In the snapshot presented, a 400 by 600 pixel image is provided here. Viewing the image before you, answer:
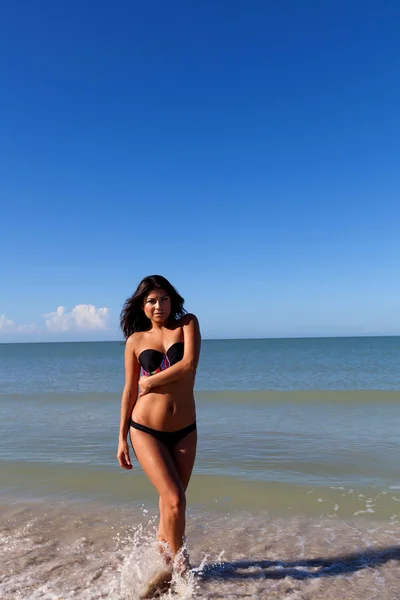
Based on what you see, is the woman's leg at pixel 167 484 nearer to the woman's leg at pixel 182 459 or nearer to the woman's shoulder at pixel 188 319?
the woman's leg at pixel 182 459

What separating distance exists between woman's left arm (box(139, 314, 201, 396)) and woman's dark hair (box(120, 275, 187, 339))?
307 mm

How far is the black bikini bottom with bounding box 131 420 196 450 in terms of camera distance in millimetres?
3830

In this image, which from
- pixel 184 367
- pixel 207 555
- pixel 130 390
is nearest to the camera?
pixel 184 367

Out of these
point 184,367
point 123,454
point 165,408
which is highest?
point 184,367

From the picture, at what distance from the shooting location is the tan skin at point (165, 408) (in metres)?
3.73

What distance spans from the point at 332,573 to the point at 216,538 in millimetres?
1369

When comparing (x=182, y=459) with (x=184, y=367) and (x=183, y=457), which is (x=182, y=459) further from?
(x=184, y=367)

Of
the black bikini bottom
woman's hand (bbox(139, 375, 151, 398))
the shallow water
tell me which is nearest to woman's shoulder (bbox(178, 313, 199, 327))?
woman's hand (bbox(139, 375, 151, 398))

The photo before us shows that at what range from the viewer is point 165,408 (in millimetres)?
3850

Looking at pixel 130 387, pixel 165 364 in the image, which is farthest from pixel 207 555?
pixel 165 364

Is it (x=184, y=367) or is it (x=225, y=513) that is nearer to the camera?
(x=184, y=367)

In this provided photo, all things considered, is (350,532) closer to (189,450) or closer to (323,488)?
(323,488)

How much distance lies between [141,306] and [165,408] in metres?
0.95

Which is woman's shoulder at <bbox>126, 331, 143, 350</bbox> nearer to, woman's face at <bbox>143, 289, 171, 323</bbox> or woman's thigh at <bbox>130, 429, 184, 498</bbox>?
woman's face at <bbox>143, 289, 171, 323</bbox>
